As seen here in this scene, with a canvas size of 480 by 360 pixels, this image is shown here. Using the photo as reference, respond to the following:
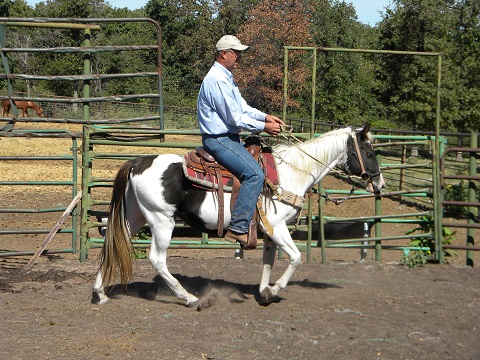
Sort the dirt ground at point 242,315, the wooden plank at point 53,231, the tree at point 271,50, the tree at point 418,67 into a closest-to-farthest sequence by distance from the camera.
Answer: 1. the dirt ground at point 242,315
2. the wooden plank at point 53,231
3. the tree at point 418,67
4. the tree at point 271,50

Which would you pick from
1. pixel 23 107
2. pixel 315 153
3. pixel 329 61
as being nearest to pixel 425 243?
pixel 315 153

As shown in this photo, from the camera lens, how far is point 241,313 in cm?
617

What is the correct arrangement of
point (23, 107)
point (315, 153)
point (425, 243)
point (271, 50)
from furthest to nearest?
point (271, 50)
point (23, 107)
point (425, 243)
point (315, 153)

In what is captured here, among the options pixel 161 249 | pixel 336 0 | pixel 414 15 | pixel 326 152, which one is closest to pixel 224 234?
pixel 161 249

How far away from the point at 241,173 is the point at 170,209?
749 mm

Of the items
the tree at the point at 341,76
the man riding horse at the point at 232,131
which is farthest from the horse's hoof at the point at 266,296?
the tree at the point at 341,76

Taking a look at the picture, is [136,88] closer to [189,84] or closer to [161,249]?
[189,84]

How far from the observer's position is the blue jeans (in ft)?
20.4

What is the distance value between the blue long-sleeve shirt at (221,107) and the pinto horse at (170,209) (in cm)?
53

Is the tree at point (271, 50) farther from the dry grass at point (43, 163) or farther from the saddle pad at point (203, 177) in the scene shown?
the saddle pad at point (203, 177)

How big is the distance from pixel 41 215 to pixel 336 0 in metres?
23.6

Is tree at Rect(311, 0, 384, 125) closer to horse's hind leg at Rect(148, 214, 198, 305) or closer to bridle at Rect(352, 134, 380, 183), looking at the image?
bridle at Rect(352, 134, 380, 183)

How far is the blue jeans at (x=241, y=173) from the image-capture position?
6223mm

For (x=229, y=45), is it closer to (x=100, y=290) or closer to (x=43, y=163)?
(x=100, y=290)
